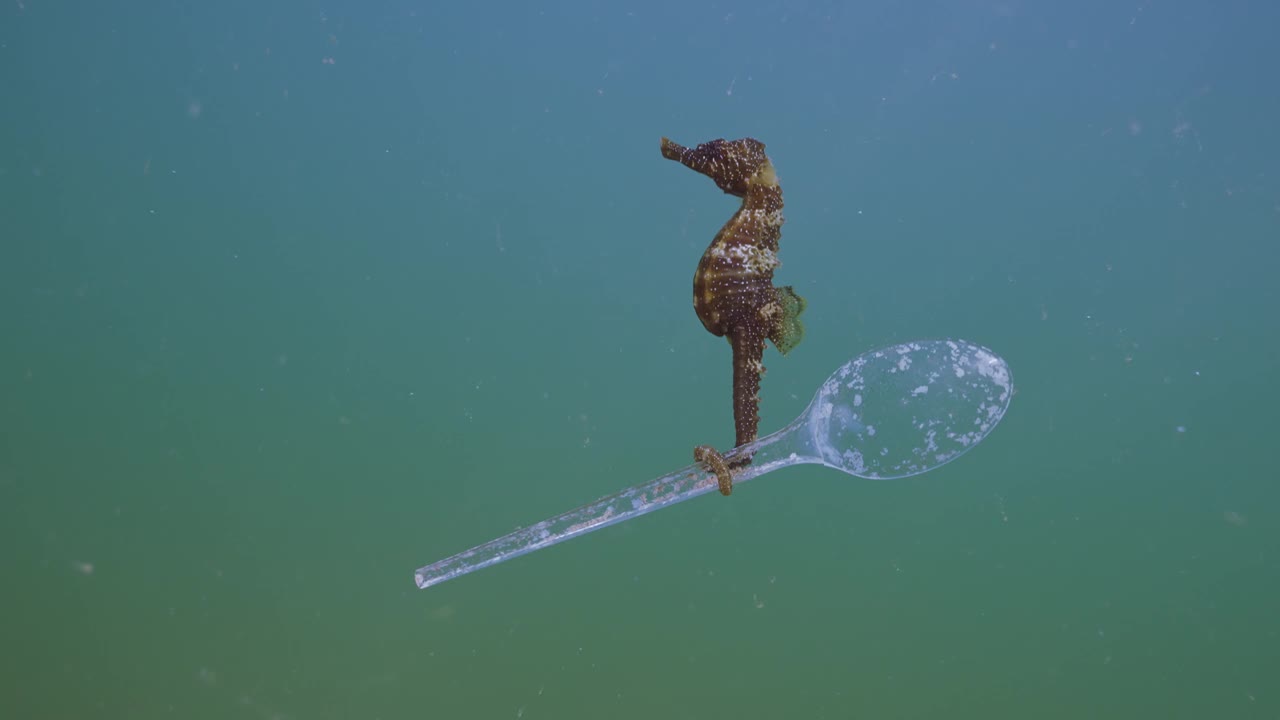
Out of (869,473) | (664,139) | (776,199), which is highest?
(664,139)

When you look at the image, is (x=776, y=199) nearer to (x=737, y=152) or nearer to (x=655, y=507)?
(x=737, y=152)

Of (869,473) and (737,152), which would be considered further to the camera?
(869,473)

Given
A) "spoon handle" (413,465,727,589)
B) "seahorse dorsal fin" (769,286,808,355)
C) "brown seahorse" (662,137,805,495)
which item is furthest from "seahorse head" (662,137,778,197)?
"spoon handle" (413,465,727,589)

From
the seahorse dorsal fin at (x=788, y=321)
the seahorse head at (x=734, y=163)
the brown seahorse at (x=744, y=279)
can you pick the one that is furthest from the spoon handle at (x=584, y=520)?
the seahorse head at (x=734, y=163)

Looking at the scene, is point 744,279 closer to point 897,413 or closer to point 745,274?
point 745,274

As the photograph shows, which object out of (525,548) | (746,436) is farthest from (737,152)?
(525,548)

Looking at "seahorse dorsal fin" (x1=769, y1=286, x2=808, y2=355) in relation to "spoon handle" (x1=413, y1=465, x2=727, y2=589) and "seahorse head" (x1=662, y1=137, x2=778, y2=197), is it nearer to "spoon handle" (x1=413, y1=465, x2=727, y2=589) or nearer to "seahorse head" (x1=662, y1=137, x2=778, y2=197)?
"seahorse head" (x1=662, y1=137, x2=778, y2=197)

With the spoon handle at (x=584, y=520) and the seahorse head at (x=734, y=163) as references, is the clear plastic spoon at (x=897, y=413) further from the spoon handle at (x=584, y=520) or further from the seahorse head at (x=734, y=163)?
the seahorse head at (x=734, y=163)

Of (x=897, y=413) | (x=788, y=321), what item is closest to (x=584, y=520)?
(x=788, y=321)
